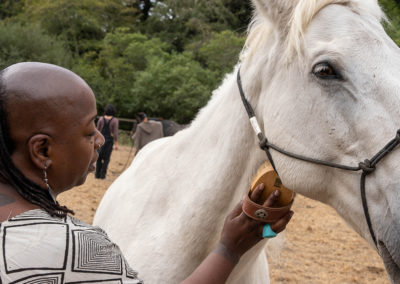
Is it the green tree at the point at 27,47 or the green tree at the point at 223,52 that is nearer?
the green tree at the point at 223,52

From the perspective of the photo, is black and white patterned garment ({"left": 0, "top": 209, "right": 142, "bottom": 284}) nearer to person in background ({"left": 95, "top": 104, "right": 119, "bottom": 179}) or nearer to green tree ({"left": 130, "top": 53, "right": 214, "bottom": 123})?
person in background ({"left": 95, "top": 104, "right": 119, "bottom": 179})

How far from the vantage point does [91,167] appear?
109 cm

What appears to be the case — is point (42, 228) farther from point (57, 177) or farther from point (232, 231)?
point (232, 231)

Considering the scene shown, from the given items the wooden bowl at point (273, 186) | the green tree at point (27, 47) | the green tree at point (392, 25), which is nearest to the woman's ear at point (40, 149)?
the wooden bowl at point (273, 186)

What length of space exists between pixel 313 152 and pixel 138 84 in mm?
20077

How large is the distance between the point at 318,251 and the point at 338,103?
4.79 metres

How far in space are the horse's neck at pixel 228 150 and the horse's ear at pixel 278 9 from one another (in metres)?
0.38

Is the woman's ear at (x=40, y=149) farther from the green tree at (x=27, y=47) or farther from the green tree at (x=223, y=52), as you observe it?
the green tree at (x=27, y=47)

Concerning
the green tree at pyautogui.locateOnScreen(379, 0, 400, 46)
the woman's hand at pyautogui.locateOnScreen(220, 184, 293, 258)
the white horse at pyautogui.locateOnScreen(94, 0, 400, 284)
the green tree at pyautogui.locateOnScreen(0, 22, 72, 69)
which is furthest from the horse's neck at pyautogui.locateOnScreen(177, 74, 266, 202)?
the green tree at pyautogui.locateOnScreen(0, 22, 72, 69)

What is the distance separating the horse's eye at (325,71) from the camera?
51.1 inches

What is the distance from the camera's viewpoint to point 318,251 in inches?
216

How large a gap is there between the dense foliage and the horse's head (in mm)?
13119

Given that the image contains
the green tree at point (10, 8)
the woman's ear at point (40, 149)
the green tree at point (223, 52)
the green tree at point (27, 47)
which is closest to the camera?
the woman's ear at point (40, 149)

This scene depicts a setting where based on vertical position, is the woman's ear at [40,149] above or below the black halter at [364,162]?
above
